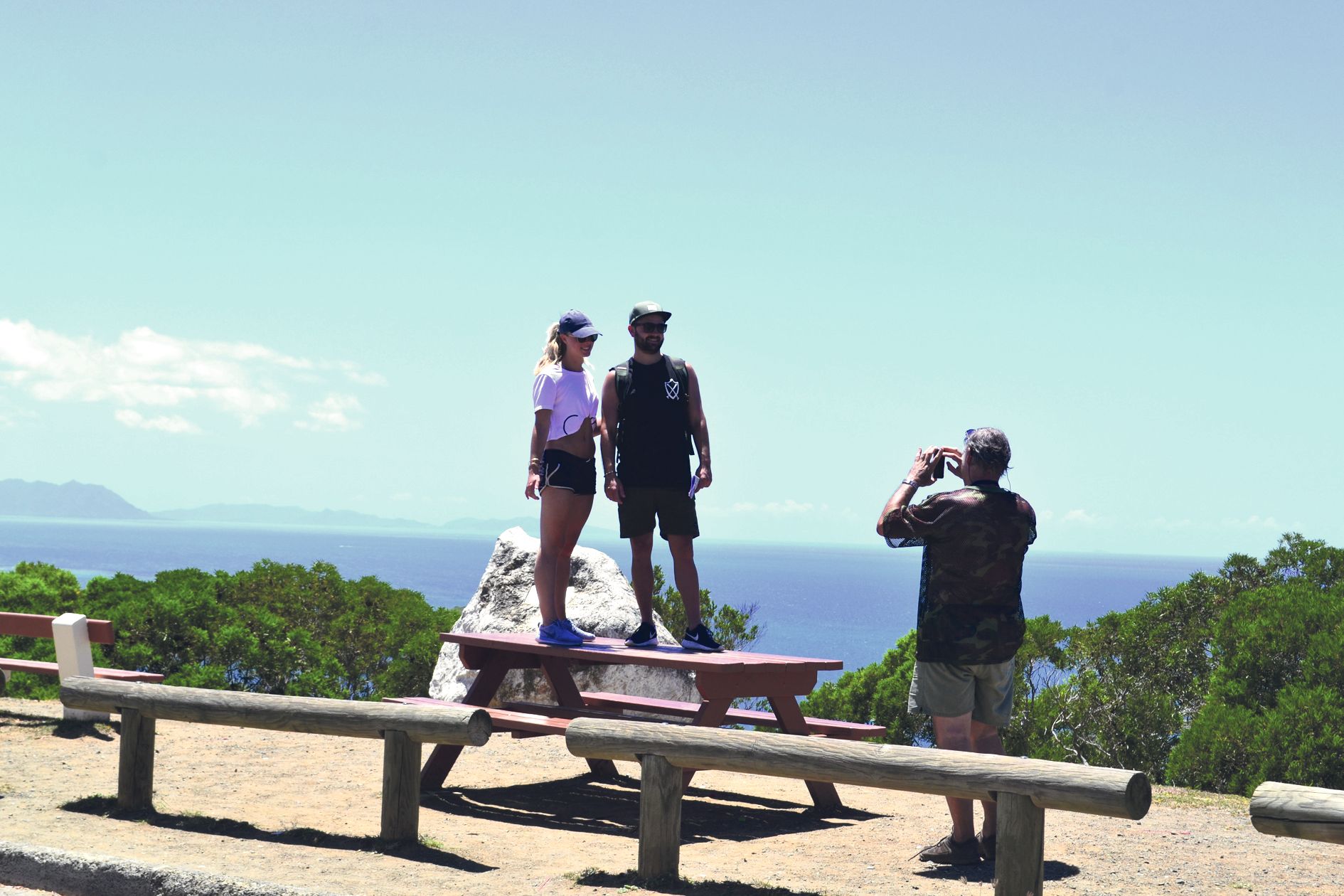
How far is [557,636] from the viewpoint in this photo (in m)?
8.11

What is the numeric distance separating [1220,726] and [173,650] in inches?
392

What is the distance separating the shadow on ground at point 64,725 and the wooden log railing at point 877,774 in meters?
5.43

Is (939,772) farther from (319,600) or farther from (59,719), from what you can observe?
(319,600)

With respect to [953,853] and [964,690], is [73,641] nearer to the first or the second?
[953,853]

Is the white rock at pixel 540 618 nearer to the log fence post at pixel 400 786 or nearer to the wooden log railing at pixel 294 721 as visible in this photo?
the wooden log railing at pixel 294 721

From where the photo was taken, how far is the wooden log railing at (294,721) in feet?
21.4

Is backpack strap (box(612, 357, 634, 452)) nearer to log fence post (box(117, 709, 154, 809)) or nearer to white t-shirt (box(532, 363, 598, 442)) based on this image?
white t-shirt (box(532, 363, 598, 442))

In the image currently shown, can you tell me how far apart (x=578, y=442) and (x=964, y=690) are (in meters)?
2.82

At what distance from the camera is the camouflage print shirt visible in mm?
6219

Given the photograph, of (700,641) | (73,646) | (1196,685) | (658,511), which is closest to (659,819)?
(700,641)

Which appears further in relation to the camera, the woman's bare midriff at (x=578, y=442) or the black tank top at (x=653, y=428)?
the woman's bare midriff at (x=578, y=442)

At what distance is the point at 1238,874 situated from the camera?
6.52 metres

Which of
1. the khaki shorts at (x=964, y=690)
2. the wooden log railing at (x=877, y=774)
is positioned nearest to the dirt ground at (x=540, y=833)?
the wooden log railing at (x=877, y=774)

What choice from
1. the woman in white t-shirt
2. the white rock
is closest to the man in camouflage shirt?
the woman in white t-shirt
